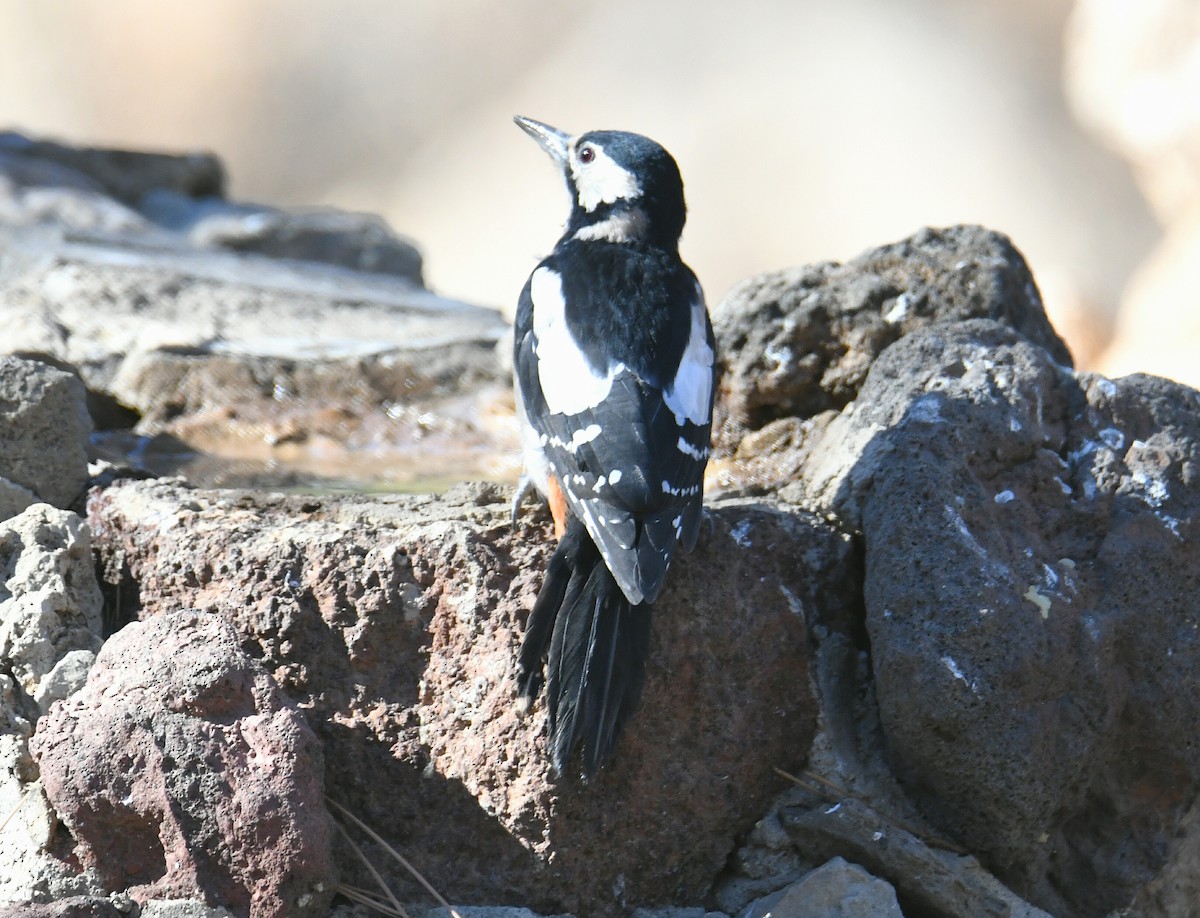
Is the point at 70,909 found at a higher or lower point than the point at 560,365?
lower

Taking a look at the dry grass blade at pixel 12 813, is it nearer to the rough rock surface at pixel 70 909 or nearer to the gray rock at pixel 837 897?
the rough rock surface at pixel 70 909

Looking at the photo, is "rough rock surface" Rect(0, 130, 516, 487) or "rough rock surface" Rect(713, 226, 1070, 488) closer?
"rough rock surface" Rect(713, 226, 1070, 488)

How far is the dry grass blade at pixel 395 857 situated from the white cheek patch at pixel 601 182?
1763mm

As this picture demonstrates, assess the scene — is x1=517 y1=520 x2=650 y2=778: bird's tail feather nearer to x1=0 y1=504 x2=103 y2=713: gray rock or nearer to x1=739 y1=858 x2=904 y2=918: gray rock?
x1=739 y1=858 x2=904 y2=918: gray rock

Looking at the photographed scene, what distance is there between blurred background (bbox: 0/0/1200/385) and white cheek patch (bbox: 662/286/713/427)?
7.67 m

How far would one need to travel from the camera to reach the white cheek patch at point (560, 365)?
284 cm

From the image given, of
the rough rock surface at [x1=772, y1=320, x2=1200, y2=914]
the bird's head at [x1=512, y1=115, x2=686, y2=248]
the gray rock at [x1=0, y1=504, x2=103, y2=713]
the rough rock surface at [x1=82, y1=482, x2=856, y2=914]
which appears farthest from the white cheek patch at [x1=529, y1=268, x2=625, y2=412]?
the gray rock at [x1=0, y1=504, x2=103, y2=713]

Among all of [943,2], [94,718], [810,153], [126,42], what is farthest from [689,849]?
[126,42]

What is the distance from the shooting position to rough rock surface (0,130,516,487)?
4699 millimetres

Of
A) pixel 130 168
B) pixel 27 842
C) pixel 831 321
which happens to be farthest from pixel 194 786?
pixel 130 168

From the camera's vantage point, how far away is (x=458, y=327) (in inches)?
224

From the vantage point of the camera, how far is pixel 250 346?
505 cm

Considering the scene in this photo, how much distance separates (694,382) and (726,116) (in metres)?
11.2

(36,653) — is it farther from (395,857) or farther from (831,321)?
(831,321)
